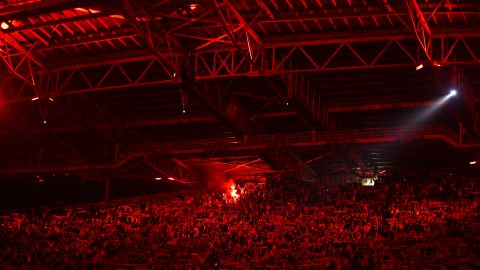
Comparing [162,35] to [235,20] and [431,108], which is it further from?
[431,108]

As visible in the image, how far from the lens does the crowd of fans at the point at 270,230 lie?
23562 mm

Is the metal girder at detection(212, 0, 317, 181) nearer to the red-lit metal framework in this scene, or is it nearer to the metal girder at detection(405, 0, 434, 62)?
the red-lit metal framework

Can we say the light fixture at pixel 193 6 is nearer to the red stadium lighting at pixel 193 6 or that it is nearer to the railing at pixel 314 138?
the red stadium lighting at pixel 193 6

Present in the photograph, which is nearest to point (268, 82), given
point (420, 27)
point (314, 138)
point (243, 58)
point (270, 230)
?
point (243, 58)

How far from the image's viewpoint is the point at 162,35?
22500 millimetres

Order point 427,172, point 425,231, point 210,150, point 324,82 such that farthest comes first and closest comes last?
point 427,172 < point 210,150 < point 324,82 < point 425,231

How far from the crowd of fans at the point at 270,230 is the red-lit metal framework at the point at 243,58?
269 cm

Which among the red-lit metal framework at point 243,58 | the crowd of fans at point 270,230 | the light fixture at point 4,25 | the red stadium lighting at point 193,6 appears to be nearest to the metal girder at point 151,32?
the red-lit metal framework at point 243,58

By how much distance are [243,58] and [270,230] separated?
7053mm

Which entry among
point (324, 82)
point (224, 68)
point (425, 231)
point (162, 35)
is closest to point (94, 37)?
point (162, 35)

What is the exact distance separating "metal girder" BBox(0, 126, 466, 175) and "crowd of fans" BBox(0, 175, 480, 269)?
2375 mm

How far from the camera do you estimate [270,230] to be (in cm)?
2703

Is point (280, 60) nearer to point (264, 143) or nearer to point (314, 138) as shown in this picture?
point (314, 138)

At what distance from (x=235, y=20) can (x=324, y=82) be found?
5.66 metres
